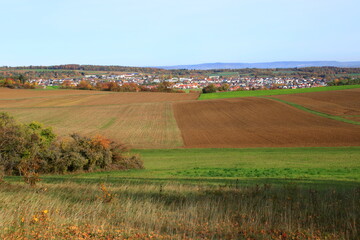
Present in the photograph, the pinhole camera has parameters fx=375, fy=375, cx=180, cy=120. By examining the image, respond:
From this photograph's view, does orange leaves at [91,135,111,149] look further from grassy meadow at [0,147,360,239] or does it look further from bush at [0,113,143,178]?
grassy meadow at [0,147,360,239]

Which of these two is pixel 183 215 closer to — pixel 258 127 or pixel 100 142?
pixel 100 142

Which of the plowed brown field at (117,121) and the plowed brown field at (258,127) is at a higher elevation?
the plowed brown field at (258,127)

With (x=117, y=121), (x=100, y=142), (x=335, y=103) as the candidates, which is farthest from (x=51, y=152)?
(x=335, y=103)

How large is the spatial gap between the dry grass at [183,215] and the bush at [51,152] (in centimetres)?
1042

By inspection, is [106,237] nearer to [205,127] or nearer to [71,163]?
[71,163]

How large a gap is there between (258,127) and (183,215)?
37041 mm

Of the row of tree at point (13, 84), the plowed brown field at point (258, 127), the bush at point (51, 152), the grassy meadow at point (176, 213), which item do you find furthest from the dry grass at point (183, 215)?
the row of tree at point (13, 84)

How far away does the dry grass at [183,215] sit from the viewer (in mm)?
6930

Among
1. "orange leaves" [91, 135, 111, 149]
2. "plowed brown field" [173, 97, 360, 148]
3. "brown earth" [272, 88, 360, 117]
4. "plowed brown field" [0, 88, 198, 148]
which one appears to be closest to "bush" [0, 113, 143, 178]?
"orange leaves" [91, 135, 111, 149]

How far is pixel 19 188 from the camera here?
11.0 meters

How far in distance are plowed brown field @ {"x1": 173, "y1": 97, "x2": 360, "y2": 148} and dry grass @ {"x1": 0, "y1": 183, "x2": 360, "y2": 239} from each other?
954 inches

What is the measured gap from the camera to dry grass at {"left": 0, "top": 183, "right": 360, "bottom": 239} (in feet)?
22.7

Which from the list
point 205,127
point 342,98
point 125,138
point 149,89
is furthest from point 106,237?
point 149,89

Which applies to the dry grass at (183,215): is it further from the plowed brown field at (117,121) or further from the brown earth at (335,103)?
the brown earth at (335,103)
